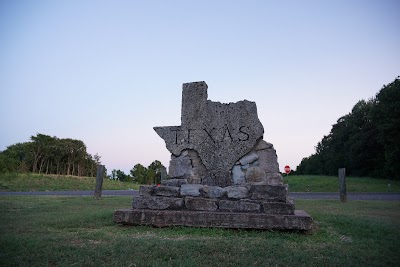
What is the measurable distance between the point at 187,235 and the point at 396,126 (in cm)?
2967

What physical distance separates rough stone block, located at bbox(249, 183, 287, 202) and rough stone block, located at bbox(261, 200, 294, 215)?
0.18 m

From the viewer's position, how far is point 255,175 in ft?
21.6

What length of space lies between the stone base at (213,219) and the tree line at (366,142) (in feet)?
90.8

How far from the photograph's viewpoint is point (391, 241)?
5.04m

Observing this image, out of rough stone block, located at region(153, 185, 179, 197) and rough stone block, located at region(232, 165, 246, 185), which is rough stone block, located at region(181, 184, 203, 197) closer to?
rough stone block, located at region(153, 185, 179, 197)

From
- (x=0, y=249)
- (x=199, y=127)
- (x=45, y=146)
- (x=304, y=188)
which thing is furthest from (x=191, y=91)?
(x=45, y=146)

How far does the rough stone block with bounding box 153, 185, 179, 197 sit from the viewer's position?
6.29m

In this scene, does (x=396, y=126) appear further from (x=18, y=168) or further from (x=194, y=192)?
(x=18, y=168)

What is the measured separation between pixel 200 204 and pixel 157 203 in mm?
859

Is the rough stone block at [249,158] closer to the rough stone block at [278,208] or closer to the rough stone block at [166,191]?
the rough stone block at [278,208]

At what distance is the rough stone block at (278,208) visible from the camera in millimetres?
5718

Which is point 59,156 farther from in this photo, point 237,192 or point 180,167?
point 237,192

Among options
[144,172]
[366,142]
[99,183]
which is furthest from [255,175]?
[366,142]

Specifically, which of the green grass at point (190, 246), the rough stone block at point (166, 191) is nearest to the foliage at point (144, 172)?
the rough stone block at point (166, 191)
